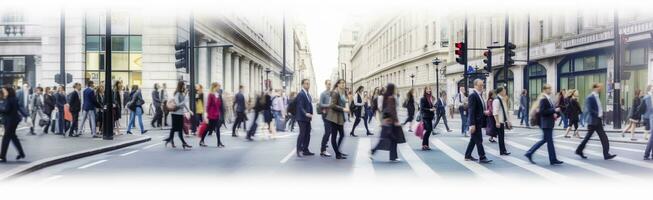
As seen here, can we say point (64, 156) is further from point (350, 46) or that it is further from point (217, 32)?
point (350, 46)

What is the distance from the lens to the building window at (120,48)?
28.8 meters

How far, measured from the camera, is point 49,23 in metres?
28.6

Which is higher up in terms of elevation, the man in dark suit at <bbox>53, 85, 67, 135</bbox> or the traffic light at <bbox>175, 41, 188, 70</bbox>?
the traffic light at <bbox>175, 41, 188, 70</bbox>

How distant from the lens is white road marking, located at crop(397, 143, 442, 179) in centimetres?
843

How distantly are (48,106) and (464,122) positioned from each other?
12463 millimetres

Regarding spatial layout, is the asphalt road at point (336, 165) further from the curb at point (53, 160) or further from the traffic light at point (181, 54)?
the traffic light at point (181, 54)

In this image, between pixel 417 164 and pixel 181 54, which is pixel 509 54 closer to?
pixel 181 54

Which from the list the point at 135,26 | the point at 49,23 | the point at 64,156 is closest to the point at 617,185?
the point at 64,156

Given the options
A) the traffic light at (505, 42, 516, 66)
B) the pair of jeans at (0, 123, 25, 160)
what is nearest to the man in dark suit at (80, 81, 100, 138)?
the pair of jeans at (0, 123, 25, 160)

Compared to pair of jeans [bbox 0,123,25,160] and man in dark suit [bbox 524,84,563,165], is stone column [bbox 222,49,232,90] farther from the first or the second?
man in dark suit [bbox 524,84,563,165]

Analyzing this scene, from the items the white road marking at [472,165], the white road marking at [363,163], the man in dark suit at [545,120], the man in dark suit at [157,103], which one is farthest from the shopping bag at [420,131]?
the man in dark suit at [157,103]

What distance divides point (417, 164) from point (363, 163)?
909 millimetres

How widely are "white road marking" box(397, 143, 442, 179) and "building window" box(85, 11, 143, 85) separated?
1905 centimetres

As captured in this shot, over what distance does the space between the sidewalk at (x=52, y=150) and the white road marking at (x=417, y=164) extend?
5680 mm
